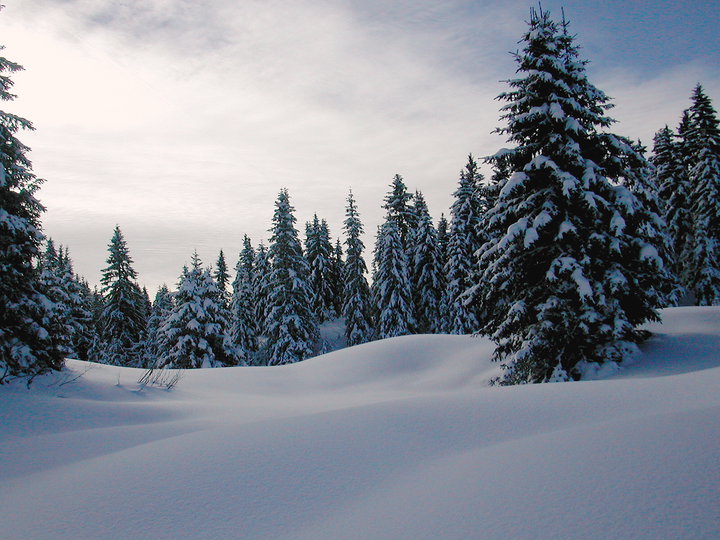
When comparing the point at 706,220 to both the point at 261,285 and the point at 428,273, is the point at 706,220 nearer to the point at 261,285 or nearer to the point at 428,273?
the point at 428,273

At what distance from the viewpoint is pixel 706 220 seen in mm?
28375

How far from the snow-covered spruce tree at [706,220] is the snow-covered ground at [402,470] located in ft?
93.3

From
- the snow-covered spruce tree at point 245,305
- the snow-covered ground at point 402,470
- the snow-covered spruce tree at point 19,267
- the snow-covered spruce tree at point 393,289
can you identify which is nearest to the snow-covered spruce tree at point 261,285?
the snow-covered spruce tree at point 245,305

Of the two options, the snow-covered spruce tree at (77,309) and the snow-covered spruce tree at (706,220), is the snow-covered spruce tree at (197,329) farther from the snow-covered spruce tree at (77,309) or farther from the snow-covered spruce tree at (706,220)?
the snow-covered spruce tree at (706,220)

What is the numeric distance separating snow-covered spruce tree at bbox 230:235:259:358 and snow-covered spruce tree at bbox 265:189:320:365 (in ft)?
36.0

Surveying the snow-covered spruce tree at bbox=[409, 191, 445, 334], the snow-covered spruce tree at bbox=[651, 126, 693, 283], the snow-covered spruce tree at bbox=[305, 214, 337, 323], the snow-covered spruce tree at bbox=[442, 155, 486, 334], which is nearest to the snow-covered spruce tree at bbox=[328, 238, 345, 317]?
the snow-covered spruce tree at bbox=[305, 214, 337, 323]

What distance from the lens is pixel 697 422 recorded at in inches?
136

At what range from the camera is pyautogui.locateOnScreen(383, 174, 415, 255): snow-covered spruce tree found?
45.0 meters

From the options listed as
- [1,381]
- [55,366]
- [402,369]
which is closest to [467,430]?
[1,381]

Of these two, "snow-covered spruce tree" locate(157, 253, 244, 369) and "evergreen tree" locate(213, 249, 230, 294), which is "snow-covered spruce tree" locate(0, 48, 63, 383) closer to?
"snow-covered spruce tree" locate(157, 253, 244, 369)

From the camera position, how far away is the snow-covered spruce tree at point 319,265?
52.7m

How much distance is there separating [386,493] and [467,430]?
151cm

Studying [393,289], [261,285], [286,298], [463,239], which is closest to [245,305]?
[261,285]

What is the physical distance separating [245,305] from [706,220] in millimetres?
39584
